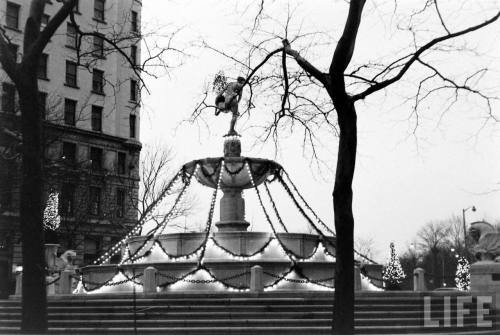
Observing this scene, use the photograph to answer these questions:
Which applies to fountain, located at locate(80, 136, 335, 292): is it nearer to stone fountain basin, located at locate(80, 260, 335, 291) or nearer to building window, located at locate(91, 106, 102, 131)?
stone fountain basin, located at locate(80, 260, 335, 291)

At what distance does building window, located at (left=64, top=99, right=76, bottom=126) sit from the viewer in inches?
2236

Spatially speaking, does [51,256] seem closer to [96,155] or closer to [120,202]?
[120,202]

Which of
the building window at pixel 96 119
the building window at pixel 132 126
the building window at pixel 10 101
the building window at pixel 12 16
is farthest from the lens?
the building window at pixel 132 126

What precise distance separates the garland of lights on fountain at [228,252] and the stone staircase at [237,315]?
2319 millimetres

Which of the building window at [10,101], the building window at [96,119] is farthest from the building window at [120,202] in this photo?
the building window at [10,101]

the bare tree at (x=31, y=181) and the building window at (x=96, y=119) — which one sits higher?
the building window at (x=96, y=119)

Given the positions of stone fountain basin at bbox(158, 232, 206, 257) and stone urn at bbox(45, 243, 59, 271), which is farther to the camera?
stone urn at bbox(45, 243, 59, 271)

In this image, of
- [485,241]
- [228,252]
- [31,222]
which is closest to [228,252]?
[228,252]

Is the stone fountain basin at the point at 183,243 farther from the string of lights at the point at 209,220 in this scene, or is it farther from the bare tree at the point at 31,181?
the bare tree at the point at 31,181

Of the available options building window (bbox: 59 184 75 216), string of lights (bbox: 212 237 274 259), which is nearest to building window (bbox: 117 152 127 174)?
building window (bbox: 59 184 75 216)

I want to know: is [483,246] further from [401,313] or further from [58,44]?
[58,44]

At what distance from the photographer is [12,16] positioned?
53.6 meters

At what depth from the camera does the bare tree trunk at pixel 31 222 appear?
12.3m

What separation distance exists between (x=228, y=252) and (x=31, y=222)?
1130 centimetres
